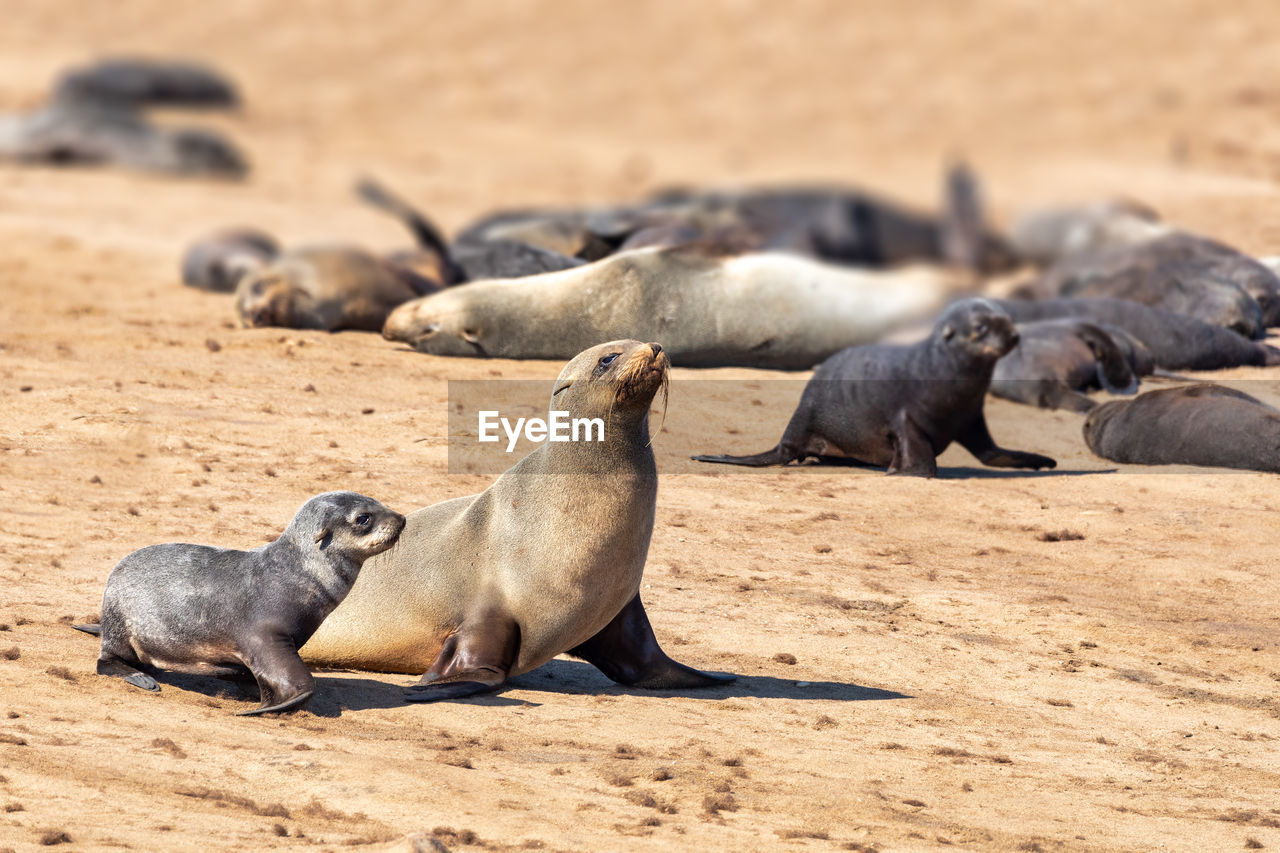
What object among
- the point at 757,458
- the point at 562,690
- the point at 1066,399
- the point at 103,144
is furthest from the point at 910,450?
the point at 103,144

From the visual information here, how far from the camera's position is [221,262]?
1205 cm

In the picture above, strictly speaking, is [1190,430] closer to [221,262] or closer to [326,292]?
[326,292]

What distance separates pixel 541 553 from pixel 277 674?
0.81 m

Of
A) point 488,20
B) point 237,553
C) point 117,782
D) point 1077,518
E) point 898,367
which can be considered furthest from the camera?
point 488,20

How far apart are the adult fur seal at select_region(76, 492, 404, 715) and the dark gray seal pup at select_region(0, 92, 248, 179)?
47.7 feet

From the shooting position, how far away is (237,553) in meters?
4.62

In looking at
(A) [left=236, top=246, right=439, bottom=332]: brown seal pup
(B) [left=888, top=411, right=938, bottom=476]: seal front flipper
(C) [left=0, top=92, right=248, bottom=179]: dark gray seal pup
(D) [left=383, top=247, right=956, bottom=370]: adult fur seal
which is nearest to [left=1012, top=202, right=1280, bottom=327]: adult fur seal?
(D) [left=383, top=247, right=956, bottom=370]: adult fur seal

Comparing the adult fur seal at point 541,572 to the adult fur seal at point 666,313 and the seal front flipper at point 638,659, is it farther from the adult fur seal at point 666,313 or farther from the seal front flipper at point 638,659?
the adult fur seal at point 666,313

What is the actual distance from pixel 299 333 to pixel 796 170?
9.54 meters

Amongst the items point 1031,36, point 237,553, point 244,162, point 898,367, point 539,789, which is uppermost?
point 1031,36

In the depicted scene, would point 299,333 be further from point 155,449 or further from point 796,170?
point 796,170

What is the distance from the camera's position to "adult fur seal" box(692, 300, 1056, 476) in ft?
25.4

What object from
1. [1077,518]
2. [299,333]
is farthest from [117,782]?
[299,333]

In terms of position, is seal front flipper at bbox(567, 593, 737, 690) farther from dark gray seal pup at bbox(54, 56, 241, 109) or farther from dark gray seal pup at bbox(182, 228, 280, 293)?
dark gray seal pup at bbox(54, 56, 241, 109)
